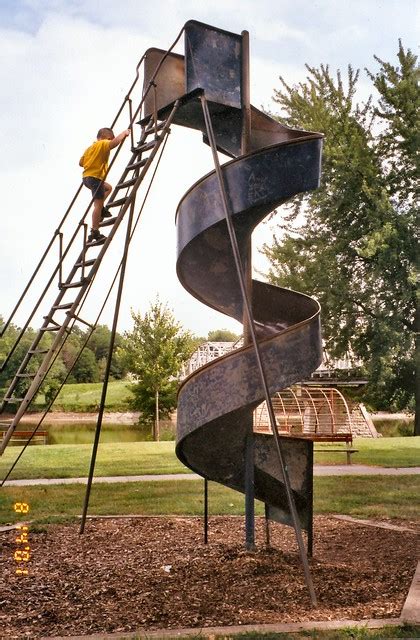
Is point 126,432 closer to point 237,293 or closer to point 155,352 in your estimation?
→ point 155,352

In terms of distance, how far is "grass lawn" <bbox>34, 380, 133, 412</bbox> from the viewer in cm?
4766

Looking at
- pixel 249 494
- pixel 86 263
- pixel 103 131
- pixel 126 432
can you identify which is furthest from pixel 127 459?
pixel 126 432

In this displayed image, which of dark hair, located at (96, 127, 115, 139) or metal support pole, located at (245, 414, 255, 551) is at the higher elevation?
dark hair, located at (96, 127, 115, 139)

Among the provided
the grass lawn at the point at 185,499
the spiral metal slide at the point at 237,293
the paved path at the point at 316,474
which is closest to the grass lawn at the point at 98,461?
the paved path at the point at 316,474

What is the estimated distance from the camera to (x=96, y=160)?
751 cm

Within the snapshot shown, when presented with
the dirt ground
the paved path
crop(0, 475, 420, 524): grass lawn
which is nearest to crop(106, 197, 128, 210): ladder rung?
the dirt ground

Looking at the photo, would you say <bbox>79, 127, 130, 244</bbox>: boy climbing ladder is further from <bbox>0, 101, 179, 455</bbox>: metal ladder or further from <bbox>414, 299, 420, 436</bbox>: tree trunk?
<bbox>414, 299, 420, 436</bbox>: tree trunk

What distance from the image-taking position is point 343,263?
29922 mm

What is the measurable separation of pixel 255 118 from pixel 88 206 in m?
1.93

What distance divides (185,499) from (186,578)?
15.2 feet

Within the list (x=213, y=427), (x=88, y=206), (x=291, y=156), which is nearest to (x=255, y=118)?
(x=291, y=156)

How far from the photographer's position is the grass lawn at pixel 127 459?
46.4 feet

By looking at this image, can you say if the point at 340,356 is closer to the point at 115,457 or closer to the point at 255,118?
the point at 115,457

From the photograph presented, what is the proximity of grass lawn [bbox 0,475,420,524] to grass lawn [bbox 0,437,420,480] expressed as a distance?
1977 millimetres
